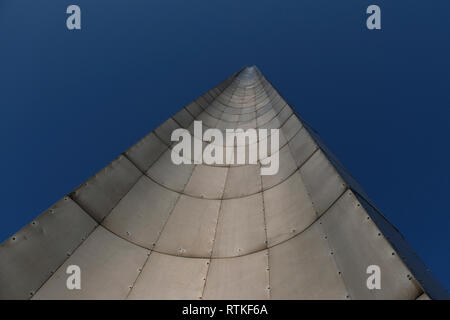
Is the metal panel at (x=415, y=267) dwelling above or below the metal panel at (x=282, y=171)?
below

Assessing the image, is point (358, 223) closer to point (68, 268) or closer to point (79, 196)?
point (68, 268)

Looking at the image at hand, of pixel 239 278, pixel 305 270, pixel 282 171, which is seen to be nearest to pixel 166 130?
pixel 282 171

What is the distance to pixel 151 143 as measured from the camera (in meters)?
9.91

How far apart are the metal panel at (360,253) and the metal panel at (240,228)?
1.77m

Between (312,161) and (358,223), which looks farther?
(312,161)

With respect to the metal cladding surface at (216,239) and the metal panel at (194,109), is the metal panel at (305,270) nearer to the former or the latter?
the metal cladding surface at (216,239)

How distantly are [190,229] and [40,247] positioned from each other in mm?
3471

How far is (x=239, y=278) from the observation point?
18.9ft

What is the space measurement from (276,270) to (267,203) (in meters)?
2.29

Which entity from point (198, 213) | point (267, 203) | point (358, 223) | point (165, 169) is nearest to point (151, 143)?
point (165, 169)

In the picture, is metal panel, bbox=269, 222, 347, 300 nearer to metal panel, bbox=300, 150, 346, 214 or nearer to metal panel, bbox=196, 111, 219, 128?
metal panel, bbox=300, 150, 346, 214

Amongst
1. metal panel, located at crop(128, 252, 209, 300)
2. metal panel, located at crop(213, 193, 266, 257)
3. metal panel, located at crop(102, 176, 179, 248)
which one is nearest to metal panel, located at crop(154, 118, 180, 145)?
metal panel, located at crop(102, 176, 179, 248)

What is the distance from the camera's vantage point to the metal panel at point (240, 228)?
6547mm

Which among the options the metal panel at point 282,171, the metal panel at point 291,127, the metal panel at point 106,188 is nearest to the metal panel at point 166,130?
the metal panel at point 106,188
